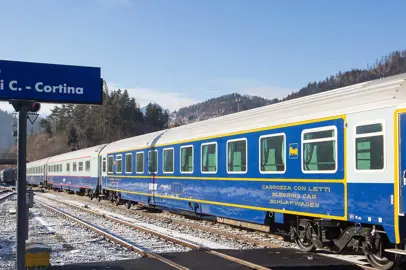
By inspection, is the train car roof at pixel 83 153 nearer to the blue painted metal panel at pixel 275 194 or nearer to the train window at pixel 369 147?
the blue painted metal panel at pixel 275 194

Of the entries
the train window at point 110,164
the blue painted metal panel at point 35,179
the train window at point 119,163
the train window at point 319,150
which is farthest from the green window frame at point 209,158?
the blue painted metal panel at point 35,179

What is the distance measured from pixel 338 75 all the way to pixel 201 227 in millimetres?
111527

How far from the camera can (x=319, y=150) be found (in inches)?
405

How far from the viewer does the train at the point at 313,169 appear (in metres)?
8.63

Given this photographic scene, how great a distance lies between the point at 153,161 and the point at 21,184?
12352 millimetres

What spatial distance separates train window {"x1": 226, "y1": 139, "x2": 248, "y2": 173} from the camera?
43.5ft

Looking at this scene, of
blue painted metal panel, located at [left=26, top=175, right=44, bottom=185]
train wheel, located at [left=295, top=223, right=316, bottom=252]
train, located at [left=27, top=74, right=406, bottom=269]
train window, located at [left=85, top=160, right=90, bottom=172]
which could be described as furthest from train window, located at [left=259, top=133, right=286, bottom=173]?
blue painted metal panel, located at [left=26, top=175, right=44, bottom=185]

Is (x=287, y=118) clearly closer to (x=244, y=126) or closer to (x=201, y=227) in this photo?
(x=244, y=126)

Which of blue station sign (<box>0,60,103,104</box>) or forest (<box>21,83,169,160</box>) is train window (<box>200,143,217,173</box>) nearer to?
blue station sign (<box>0,60,103,104</box>)

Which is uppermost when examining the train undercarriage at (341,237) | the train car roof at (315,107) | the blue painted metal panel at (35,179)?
the train car roof at (315,107)

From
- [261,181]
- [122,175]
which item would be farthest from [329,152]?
[122,175]

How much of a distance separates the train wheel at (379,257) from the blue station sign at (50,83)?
556 cm

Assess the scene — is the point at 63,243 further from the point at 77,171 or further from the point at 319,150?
the point at 77,171

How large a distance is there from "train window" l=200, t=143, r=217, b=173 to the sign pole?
7.70 metres
